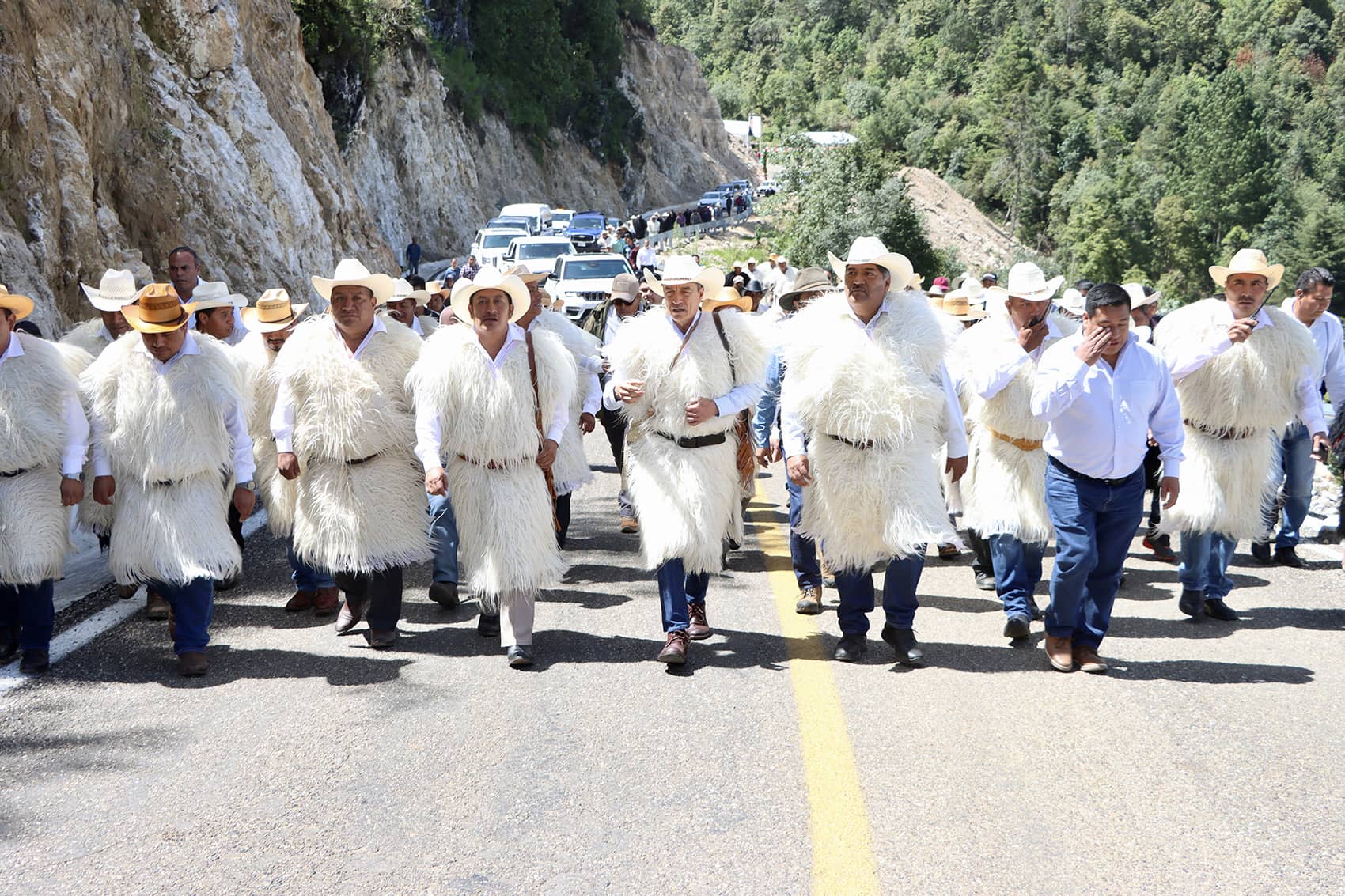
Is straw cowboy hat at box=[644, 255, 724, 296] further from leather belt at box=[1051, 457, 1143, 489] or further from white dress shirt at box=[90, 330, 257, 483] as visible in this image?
white dress shirt at box=[90, 330, 257, 483]

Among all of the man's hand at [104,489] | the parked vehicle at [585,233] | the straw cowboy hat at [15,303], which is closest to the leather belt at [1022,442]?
the man's hand at [104,489]

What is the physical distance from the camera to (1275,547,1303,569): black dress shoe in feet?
30.5

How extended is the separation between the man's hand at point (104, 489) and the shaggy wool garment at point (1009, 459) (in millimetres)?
4729

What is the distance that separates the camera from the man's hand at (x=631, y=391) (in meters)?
6.88

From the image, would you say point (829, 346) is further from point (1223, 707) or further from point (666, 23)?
point (666, 23)

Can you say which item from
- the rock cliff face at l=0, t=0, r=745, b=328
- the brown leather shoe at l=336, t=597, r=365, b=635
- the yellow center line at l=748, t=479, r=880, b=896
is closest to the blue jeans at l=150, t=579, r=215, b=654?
the brown leather shoe at l=336, t=597, r=365, b=635

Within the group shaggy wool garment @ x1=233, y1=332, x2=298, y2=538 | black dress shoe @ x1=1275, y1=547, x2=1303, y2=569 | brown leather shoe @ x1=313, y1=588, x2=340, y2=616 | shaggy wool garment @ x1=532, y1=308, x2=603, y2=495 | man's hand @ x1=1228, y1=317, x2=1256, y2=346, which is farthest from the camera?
black dress shoe @ x1=1275, y1=547, x2=1303, y2=569

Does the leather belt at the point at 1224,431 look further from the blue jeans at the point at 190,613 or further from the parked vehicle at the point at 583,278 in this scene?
the parked vehicle at the point at 583,278

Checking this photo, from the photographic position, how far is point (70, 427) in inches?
266

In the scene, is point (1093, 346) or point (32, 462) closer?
point (1093, 346)

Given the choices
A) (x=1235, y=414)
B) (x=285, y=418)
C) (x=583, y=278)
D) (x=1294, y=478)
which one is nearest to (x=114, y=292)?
(x=285, y=418)

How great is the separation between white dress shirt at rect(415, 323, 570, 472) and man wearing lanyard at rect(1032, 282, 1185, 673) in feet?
8.05

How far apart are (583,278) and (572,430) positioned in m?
18.4

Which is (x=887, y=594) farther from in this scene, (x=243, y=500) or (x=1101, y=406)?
(x=243, y=500)
